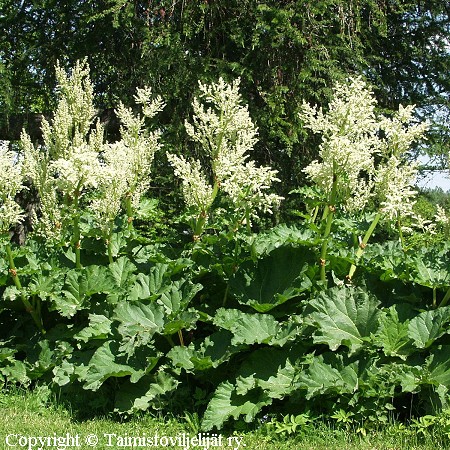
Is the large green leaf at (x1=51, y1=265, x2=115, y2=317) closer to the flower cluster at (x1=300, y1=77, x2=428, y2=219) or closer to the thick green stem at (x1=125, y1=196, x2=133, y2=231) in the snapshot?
the thick green stem at (x1=125, y1=196, x2=133, y2=231)

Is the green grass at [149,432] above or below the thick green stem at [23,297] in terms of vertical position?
below

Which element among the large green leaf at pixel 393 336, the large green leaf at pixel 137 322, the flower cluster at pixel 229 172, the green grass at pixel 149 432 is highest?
the flower cluster at pixel 229 172

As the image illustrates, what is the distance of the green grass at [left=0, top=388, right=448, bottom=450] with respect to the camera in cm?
358

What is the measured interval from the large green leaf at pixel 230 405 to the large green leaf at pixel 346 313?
0.53 m

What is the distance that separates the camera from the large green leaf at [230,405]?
3777mm

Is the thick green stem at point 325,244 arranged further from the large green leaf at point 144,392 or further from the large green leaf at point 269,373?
the large green leaf at point 144,392

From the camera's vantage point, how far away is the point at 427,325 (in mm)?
3857

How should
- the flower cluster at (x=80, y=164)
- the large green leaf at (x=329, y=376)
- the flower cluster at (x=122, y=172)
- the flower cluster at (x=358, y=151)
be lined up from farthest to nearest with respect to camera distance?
the flower cluster at (x=122, y=172) → the flower cluster at (x=80, y=164) → the flower cluster at (x=358, y=151) → the large green leaf at (x=329, y=376)

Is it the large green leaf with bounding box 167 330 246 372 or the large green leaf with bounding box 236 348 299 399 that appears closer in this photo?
the large green leaf with bounding box 236 348 299 399

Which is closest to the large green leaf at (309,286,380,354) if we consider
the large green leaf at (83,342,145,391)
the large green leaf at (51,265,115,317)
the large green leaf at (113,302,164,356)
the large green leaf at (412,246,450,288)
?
the large green leaf at (412,246,450,288)

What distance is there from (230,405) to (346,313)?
90cm

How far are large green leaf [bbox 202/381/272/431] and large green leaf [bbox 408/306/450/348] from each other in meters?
0.95

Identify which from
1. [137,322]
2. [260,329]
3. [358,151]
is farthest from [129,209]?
[358,151]

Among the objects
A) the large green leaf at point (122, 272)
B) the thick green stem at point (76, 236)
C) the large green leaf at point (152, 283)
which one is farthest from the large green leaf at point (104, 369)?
the thick green stem at point (76, 236)
